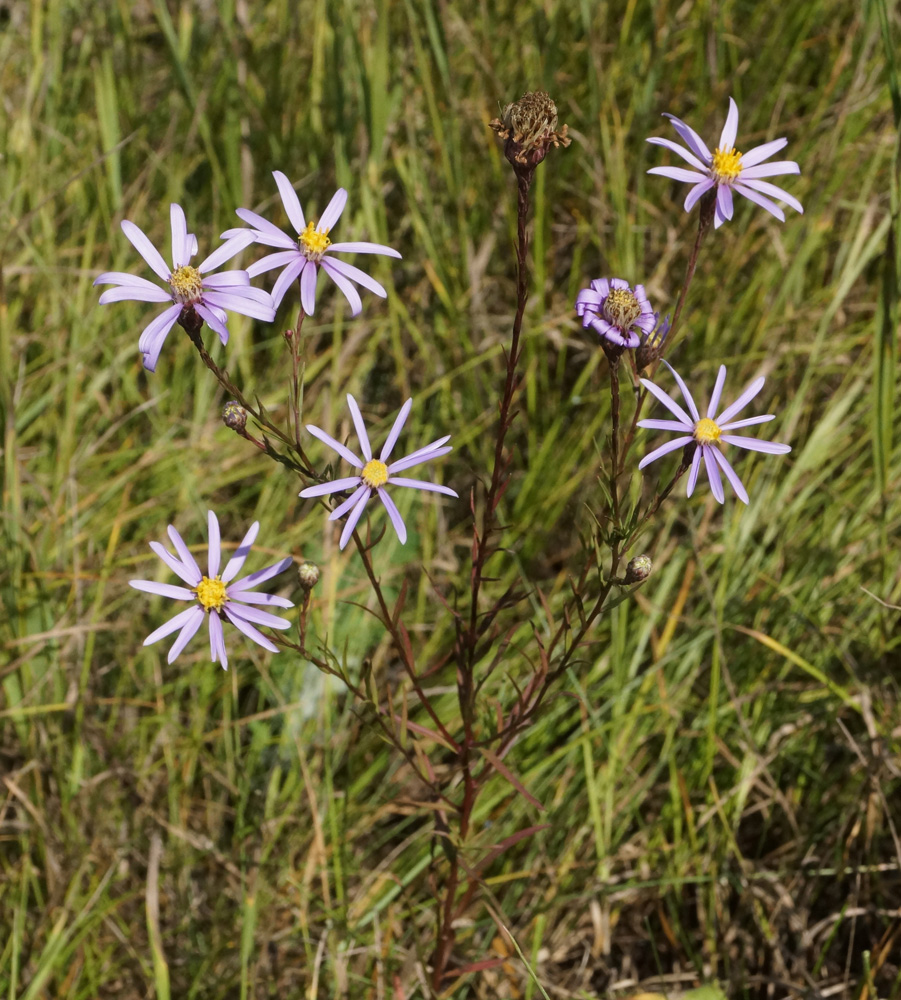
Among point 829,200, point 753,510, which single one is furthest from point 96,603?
point 829,200

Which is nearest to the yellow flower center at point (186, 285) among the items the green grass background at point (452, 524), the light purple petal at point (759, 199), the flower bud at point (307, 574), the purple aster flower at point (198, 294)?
the purple aster flower at point (198, 294)

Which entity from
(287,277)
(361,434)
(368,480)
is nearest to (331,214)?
(287,277)

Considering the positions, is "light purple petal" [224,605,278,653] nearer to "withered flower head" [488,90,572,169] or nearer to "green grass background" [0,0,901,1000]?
"green grass background" [0,0,901,1000]

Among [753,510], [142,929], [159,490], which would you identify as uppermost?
[159,490]

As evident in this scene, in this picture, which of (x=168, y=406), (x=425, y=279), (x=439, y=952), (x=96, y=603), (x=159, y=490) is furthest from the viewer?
(x=425, y=279)

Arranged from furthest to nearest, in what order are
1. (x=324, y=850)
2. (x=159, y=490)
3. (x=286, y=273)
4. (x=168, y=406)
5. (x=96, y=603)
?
(x=168, y=406), (x=159, y=490), (x=96, y=603), (x=324, y=850), (x=286, y=273)

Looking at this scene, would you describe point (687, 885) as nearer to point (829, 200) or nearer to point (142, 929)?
point (142, 929)

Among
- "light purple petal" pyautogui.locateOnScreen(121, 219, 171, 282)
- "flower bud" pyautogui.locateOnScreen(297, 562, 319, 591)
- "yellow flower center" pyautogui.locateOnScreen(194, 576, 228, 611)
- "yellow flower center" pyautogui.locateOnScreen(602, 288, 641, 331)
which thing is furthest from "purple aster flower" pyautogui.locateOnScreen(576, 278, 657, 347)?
"yellow flower center" pyautogui.locateOnScreen(194, 576, 228, 611)
